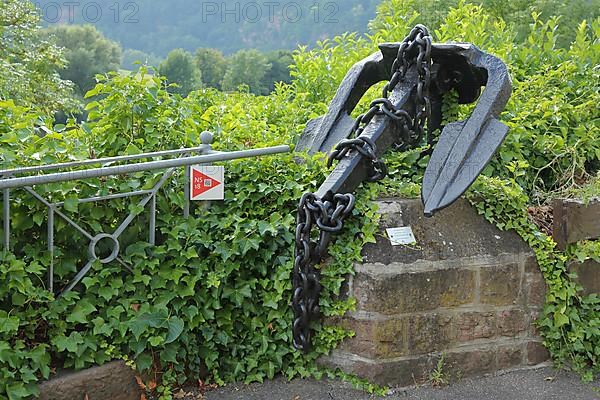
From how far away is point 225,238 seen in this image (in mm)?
3689

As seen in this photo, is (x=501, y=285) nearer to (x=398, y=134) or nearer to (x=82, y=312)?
(x=398, y=134)

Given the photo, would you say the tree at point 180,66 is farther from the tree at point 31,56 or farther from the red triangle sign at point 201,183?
the red triangle sign at point 201,183

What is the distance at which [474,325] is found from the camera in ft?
12.2

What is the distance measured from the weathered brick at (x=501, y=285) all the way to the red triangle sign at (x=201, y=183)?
1.48m

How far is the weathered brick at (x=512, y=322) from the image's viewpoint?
149 inches

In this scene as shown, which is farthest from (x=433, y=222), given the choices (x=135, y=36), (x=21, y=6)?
(x=135, y=36)

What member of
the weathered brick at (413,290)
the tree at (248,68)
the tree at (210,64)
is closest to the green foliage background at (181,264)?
the weathered brick at (413,290)

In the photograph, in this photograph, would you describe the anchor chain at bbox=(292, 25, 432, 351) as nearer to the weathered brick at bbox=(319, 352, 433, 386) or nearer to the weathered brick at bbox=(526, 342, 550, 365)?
the weathered brick at bbox=(319, 352, 433, 386)

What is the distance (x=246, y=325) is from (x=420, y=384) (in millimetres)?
931

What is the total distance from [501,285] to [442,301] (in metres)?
0.36

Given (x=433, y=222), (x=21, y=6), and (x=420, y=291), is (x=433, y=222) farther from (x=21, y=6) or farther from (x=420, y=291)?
(x=21, y=6)

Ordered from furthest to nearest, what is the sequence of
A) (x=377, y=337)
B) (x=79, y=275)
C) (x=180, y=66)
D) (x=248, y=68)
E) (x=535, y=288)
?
(x=180, y=66)
(x=248, y=68)
(x=535, y=288)
(x=377, y=337)
(x=79, y=275)

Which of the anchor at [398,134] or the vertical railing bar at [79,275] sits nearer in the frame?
the vertical railing bar at [79,275]

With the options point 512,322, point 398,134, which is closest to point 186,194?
point 398,134
